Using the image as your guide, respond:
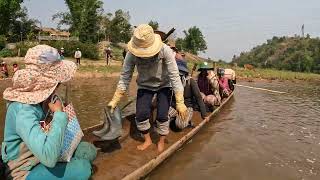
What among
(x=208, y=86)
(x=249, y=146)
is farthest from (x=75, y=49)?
(x=249, y=146)

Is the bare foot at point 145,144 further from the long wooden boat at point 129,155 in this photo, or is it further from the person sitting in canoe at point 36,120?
the person sitting in canoe at point 36,120

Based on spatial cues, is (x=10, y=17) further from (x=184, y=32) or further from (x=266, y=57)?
(x=266, y=57)

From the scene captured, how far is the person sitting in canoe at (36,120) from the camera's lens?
306cm

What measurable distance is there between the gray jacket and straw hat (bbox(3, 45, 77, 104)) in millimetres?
2507

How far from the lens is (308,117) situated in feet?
36.4

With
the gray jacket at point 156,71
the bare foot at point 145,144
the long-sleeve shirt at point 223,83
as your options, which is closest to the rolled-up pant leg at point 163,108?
the gray jacket at point 156,71

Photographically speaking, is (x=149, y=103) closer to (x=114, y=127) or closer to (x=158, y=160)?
(x=114, y=127)

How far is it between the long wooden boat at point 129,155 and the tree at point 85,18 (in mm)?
39475

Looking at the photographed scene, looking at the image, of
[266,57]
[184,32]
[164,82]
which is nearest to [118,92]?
[164,82]

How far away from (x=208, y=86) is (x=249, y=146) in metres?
2.45

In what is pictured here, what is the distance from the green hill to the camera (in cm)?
7894

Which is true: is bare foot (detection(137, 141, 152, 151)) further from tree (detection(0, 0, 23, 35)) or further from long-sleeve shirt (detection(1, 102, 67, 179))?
tree (detection(0, 0, 23, 35))

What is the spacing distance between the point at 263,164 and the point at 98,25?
45261 millimetres

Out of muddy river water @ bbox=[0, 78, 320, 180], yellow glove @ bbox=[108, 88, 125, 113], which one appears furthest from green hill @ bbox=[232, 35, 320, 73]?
yellow glove @ bbox=[108, 88, 125, 113]
